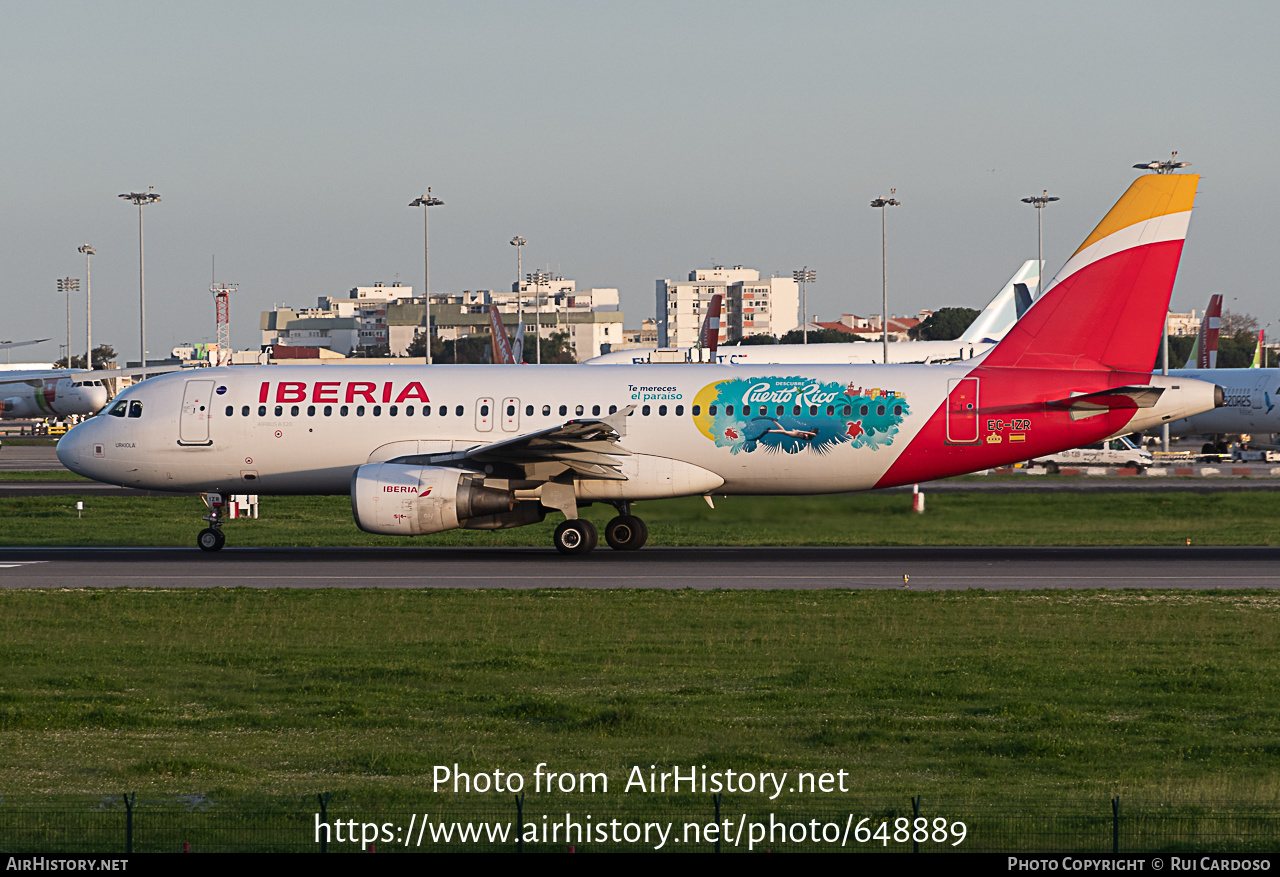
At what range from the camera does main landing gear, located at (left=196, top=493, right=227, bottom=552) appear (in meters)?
32.5

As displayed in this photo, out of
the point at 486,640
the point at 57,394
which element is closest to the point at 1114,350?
the point at 486,640

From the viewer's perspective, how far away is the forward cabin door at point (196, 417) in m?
32.5

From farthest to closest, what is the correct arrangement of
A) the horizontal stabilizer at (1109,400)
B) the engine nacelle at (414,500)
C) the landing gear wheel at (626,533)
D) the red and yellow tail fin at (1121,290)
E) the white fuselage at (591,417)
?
the landing gear wheel at (626,533) < the white fuselage at (591,417) < the red and yellow tail fin at (1121,290) < the horizontal stabilizer at (1109,400) < the engine nacelle at (414,500)

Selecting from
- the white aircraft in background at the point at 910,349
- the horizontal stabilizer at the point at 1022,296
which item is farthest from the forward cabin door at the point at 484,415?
the horizontal stabilizer at the point at 1022,296

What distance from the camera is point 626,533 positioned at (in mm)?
32344

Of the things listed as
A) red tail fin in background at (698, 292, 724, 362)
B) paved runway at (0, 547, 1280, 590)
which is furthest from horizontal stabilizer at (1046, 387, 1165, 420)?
red tail fin in background at (698, 292, 724, 362)

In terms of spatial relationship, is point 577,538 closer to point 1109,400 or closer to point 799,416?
point 799,416

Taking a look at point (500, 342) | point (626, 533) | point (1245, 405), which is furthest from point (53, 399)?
point (626, 533)

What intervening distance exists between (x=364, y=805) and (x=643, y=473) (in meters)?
20.4

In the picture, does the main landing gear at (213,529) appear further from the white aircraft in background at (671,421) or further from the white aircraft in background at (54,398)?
the white aircraft in background at (54,398)

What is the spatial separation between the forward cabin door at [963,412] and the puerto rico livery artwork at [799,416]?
0.96m

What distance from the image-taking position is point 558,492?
101 feet

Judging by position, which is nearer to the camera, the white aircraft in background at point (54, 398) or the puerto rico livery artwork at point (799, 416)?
the puerto rico livery artwork at point (799, 416)

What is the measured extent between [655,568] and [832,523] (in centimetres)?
464
